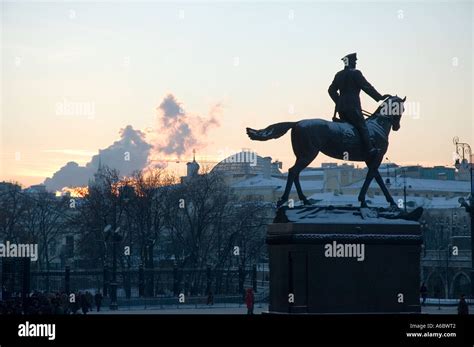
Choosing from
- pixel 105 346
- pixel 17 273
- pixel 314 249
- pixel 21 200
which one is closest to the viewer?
pixel 105 346

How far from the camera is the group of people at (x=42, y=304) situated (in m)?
30.3

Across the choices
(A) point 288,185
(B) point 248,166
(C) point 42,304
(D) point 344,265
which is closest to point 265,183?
(B) point 248,166

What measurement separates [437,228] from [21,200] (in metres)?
32.5

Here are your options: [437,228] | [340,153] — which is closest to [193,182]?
[437,228]

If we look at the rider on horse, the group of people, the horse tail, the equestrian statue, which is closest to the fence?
the group of people

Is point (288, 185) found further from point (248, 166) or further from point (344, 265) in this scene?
point (248, 166)

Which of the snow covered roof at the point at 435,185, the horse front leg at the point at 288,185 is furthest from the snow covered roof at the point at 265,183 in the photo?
the horse front leg at the point at 288,185

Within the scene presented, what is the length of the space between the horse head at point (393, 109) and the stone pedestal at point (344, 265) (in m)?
2.51

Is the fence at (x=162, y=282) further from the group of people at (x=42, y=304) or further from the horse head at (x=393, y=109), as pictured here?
the horse head at (x=393, y=109)

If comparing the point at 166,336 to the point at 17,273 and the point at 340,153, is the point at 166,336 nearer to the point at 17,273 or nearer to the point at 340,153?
the point at 340,153

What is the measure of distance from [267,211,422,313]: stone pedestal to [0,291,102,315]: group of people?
695 centimetres

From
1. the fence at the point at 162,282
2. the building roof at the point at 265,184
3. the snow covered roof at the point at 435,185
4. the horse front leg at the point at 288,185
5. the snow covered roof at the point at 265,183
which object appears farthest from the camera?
the snow covered roof at the point at 435,185

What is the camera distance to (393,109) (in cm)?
2670

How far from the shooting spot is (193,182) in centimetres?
8250
